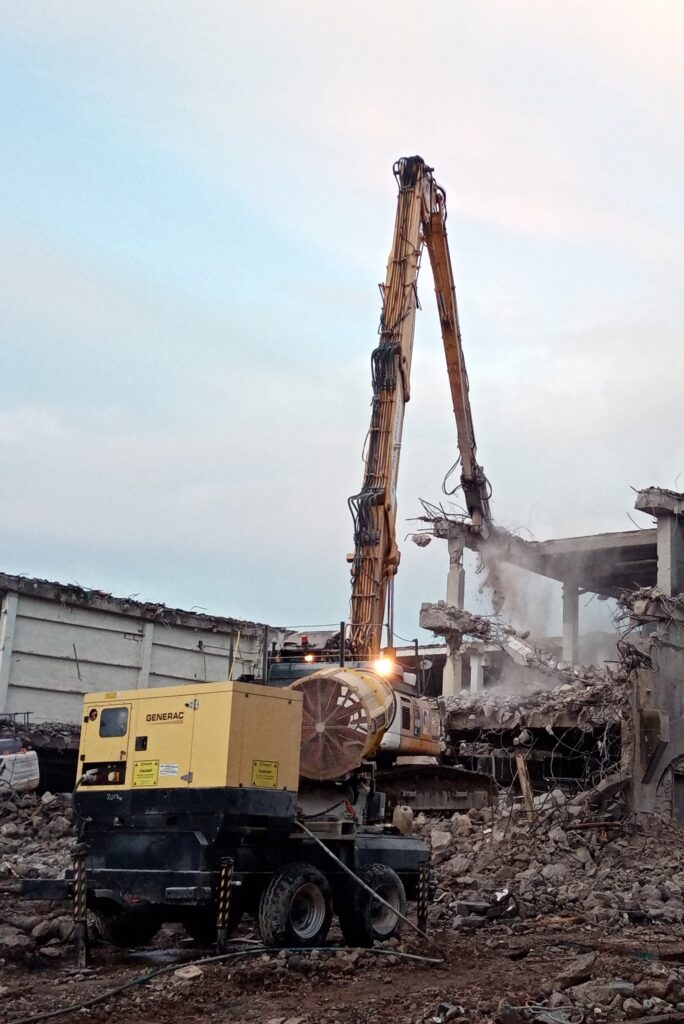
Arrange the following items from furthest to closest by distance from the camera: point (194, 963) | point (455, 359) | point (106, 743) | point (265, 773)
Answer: point (455, 359)
point (106, 743)
point (265, 773)
point (194, 963)

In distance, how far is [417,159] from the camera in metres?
16.9

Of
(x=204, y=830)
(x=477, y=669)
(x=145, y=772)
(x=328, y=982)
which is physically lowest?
(x=328, y=982)

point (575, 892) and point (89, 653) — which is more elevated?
point (89, 653)

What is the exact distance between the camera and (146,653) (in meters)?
22.4

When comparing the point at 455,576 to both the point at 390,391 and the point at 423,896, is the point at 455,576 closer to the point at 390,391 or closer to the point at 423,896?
the point at 390,391

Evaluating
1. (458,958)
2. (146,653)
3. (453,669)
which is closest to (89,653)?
(146,653)

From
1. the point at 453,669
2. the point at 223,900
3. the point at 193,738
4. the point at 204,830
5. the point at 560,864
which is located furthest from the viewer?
Answer: the point at 453,669

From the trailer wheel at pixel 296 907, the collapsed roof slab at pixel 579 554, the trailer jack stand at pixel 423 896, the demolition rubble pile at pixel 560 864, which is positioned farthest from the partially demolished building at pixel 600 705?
the trailer wheel at pixel 296 907

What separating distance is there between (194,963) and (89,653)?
12965 millimetres

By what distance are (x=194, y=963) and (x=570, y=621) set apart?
22456 mm

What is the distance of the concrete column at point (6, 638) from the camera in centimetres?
1972

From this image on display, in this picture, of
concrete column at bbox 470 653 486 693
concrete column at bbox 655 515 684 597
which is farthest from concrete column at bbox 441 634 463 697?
concrete column at bbox 470 653 486 693

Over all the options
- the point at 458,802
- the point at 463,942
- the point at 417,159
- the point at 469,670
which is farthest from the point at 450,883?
the point at 469,670

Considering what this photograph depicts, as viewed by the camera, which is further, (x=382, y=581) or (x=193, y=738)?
(x=382, y=581)
